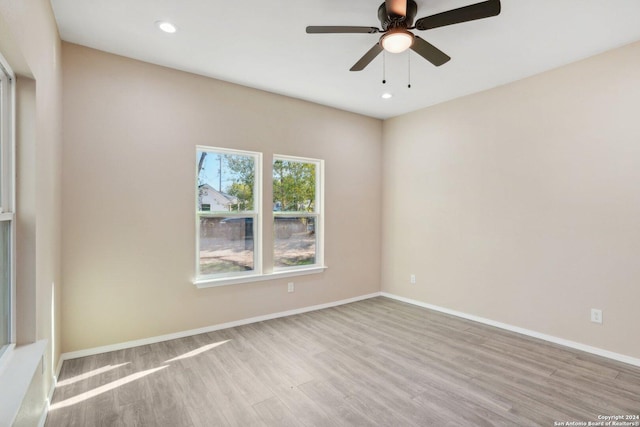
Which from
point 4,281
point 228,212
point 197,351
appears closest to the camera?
point 4,281

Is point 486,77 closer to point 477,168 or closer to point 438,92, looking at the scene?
point 438,92

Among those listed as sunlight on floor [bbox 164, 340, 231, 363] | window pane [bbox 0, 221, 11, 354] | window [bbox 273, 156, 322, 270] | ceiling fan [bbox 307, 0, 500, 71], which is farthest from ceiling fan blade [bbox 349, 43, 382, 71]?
sunlight on floor [bbox 164, 340, 231, 363]

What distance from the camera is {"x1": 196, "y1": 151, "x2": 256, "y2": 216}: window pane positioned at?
3652 millimetres

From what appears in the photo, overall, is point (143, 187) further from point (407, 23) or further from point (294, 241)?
point (407, 23)

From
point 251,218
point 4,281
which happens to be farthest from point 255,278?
point 4,281

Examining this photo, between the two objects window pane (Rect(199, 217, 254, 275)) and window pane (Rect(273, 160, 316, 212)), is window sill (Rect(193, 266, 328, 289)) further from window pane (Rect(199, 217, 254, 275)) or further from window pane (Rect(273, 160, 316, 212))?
window pane (Rect(273, 160, 316, 212))

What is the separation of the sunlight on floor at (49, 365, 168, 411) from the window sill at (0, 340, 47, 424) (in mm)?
672

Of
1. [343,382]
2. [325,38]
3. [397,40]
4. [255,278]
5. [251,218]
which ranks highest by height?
[325,38]

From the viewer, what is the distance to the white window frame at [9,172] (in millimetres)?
1703

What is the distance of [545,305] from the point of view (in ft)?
11.2

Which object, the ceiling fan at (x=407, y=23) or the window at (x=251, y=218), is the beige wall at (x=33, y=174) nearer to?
the window at (x=251, y=218)

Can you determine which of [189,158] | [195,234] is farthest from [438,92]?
[195,234]

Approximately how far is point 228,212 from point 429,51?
267 cm

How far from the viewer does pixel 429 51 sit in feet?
7.80
